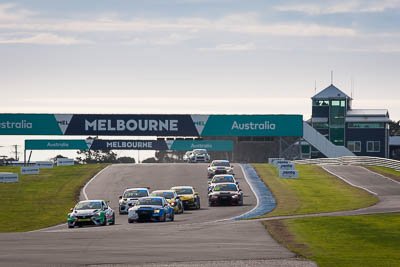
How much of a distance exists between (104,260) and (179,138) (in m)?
78.4

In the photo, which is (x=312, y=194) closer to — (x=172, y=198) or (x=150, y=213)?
(x=172, y=198)

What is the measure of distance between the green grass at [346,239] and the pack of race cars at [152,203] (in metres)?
5.67

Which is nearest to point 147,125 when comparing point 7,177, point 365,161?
point 365,161

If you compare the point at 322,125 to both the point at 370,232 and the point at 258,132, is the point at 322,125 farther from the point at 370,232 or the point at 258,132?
the point at 370,232

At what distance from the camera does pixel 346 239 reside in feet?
87.8

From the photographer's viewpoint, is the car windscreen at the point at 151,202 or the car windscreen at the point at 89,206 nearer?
the car windscreen at the point at 89,206

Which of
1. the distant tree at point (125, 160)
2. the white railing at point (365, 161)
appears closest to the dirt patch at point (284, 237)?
the white railing at point (365, 161)

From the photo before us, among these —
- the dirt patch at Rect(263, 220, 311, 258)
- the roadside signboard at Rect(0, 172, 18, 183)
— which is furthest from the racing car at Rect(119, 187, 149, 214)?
the roadside signboard at Rect(0, 172, 18, 183)

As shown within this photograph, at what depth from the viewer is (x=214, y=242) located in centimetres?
2461

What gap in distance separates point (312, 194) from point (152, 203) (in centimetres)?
2057

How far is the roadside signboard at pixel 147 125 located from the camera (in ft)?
313

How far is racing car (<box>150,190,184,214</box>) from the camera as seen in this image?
Answer: 41.6 m

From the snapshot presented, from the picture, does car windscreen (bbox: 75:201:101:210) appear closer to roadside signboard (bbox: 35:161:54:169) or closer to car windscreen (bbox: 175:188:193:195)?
car windscreen (bbox: 175:188:193:195)

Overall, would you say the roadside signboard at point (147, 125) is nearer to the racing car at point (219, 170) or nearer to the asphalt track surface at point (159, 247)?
the racing car at point (219, 170)
